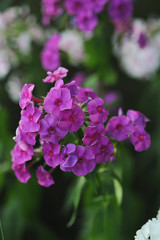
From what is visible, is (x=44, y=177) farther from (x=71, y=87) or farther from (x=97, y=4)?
(x=97, y=4)

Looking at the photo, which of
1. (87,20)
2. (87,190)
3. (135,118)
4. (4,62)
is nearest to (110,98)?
(4,62)

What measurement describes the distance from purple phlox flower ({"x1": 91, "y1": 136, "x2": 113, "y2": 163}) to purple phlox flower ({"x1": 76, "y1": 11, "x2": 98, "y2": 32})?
808mm

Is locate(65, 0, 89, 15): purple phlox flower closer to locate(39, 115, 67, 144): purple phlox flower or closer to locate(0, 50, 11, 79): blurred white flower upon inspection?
locate(0, 50, 11, 79): blurred white flower

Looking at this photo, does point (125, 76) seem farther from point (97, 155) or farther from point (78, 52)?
point (97, 155)

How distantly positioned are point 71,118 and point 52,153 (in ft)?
0.35

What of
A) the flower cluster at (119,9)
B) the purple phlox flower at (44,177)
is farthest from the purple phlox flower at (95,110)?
the flower cluster at (119,9)

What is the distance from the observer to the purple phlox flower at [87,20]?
181cm

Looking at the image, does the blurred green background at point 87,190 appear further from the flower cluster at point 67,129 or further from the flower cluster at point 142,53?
the flower cluster at point 67,129

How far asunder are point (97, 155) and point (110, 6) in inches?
37.1

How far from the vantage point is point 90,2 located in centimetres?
178

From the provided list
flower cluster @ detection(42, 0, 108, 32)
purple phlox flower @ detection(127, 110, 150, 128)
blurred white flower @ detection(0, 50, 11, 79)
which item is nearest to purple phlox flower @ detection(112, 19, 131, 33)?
flower cluster @ detection(42, 0, 108, 32)

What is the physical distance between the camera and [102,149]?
1.15 m

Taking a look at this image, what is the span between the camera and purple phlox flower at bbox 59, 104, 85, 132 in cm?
110

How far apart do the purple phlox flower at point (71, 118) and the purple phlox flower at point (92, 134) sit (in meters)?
0.03
